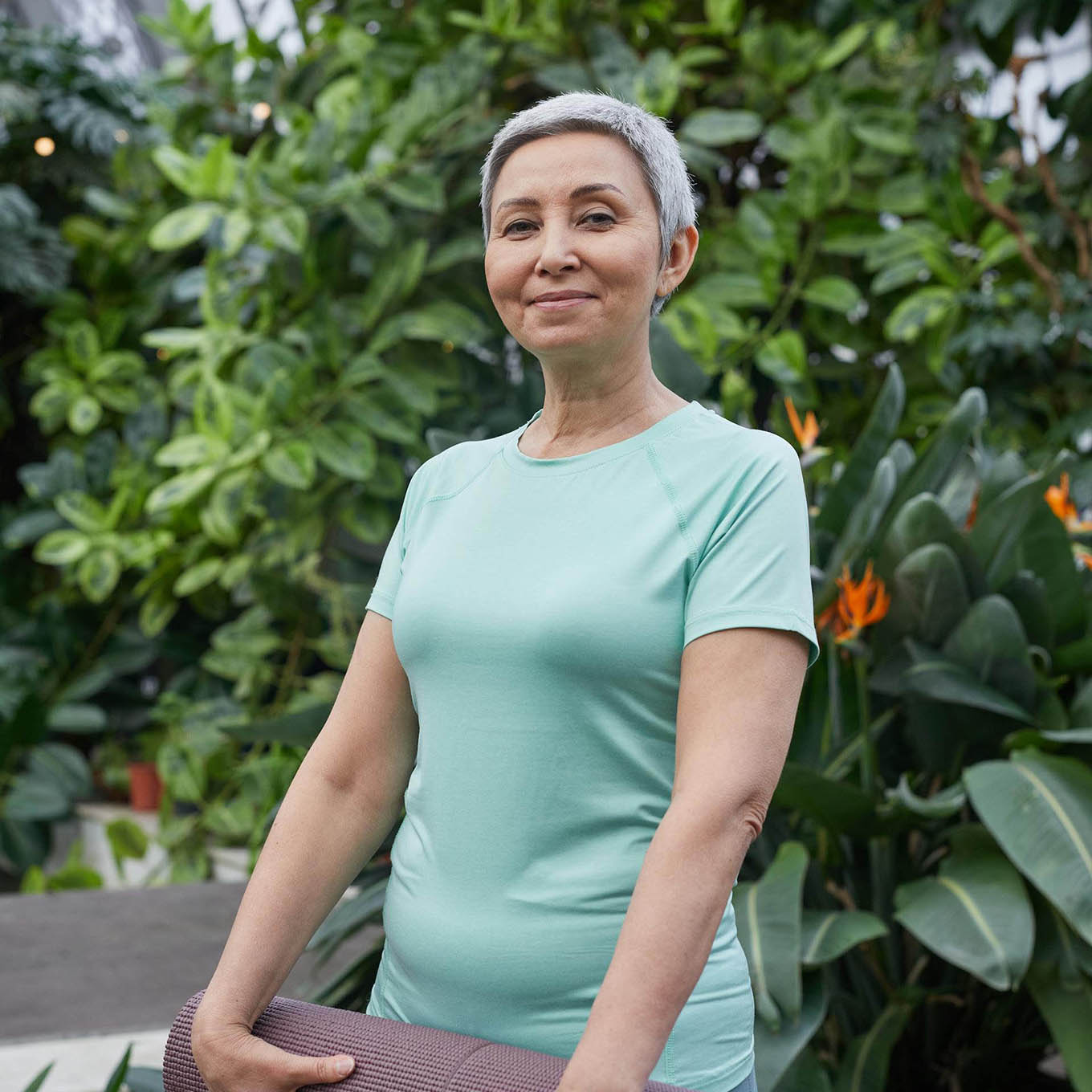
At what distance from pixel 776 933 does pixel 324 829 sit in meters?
0.88

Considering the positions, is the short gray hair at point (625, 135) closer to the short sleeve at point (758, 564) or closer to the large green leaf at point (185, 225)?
the short sleeve at point (758, 564)

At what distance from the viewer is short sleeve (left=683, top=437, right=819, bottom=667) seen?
0.78 metres

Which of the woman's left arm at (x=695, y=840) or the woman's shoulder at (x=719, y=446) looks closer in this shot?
the woman's left arm at (x=695, y=840)

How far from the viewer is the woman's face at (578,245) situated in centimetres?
85

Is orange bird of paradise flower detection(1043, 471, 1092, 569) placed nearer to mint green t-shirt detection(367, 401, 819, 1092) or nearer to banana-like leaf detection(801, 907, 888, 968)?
banana-like leaf detection(801, 907, 888, 968)

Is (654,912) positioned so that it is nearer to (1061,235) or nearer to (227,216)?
(227,216)

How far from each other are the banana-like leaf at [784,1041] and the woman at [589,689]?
78 centimetres

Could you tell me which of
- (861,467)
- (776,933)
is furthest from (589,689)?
(861,467)

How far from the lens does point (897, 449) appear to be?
2.16 meters

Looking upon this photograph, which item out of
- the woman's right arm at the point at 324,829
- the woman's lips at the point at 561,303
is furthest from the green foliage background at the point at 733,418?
the woman's lips at the point at 561,303

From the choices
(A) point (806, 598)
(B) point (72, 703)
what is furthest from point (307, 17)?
(A) point (806, 598)

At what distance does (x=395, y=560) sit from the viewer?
1.00m

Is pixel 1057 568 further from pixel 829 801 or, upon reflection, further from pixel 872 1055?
pixel 872 1055

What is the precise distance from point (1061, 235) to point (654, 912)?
2952 mm
